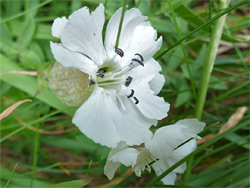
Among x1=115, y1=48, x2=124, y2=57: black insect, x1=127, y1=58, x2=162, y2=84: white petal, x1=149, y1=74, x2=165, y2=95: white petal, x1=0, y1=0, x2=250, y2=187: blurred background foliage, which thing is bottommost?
x1=0, y1=0, x2=250, y2=187: blurred background foliage

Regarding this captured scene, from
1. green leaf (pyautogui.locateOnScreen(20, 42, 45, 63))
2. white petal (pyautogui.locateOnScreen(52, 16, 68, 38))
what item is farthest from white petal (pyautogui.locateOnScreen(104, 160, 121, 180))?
green leaf (pyautogui.locateOnScreen(20, 42, 45, 63))

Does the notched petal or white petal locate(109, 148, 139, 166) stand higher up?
the notched petal

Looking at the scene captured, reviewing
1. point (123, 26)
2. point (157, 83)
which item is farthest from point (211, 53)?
point (123, 26)

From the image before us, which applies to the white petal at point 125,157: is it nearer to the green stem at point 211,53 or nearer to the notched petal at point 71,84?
the notched petal at point 71,84

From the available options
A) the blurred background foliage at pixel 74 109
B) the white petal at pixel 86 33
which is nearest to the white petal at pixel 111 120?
the white petal at pixel 86 33

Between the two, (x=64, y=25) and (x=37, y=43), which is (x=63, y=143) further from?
(x=64, y=25)

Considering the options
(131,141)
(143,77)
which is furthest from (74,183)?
(143,77)

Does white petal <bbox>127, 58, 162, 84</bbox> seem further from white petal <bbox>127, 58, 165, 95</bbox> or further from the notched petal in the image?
the notched petal
